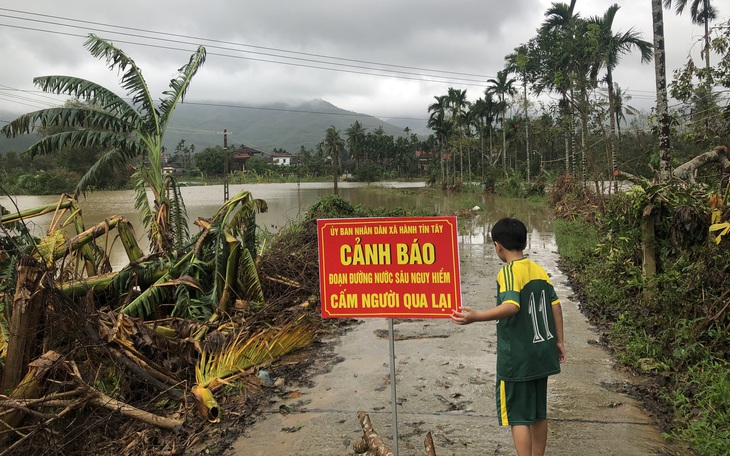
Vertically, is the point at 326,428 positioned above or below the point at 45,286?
below

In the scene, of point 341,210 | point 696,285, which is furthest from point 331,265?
point 341,210

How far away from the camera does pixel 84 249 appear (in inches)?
237

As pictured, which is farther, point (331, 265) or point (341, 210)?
point (341, 210)

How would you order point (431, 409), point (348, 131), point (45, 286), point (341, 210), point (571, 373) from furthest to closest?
point (348, 131) < point (341, 210) < point (571, 373) < point (431, 409) < point (45, 286)

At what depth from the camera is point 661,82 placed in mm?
9047

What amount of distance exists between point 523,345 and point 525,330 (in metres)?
0.08

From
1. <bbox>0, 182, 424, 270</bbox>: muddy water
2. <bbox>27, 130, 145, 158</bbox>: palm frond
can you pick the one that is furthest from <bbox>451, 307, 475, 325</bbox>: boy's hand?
<bbox>27, 130, 145, 158</bbox>: palm frond

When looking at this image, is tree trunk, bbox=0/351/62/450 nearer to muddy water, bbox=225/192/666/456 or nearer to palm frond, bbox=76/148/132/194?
muddy water, bbox=225/192/666/456

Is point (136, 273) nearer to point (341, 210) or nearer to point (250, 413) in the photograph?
point (250, 413)

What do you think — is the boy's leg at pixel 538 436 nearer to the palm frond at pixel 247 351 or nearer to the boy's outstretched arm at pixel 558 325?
the boy's outstretched arm at pixel 558 325

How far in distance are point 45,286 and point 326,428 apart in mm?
2229

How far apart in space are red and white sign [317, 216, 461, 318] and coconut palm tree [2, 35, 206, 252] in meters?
5.05

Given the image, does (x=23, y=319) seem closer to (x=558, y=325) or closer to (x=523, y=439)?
(x=523, y=439)

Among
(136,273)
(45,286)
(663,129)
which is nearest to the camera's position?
(45,286)
